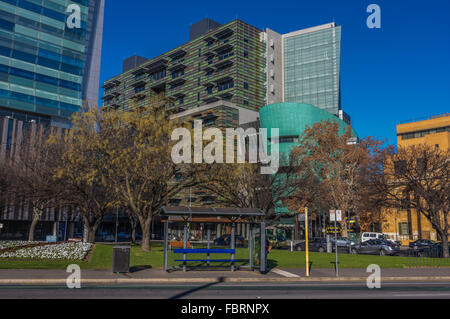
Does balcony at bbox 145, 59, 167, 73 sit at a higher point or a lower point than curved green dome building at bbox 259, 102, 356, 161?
higher

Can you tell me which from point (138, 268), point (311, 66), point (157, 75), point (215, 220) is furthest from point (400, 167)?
point (157, 75)

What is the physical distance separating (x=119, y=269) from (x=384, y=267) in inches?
559

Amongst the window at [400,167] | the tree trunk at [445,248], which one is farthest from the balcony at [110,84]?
the tree trunk at [445,248]

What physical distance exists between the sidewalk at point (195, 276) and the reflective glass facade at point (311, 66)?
9796 centimetres

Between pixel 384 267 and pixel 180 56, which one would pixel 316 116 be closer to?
pixel 180 56

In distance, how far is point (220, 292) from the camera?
1252 centimetres

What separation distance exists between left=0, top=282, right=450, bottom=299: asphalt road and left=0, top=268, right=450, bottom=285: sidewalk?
121cm

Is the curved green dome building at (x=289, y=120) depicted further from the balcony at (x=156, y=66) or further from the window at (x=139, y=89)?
the window at (x=139, y=89)

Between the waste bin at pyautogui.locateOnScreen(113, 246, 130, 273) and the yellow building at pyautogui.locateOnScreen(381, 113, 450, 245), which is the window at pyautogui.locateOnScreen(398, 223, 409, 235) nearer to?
the yellow building at pyautogui.locateOnScreen(381, 113, 450, 245)

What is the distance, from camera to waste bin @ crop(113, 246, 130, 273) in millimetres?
16391

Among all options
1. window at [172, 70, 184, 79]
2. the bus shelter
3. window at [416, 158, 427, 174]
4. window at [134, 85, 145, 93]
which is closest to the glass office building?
window at [172, 70, 184, 79]

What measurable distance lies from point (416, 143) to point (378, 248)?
129ft

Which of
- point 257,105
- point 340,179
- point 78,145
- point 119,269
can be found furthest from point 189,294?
point 257,105

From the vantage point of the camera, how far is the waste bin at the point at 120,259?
16391 millimetres
